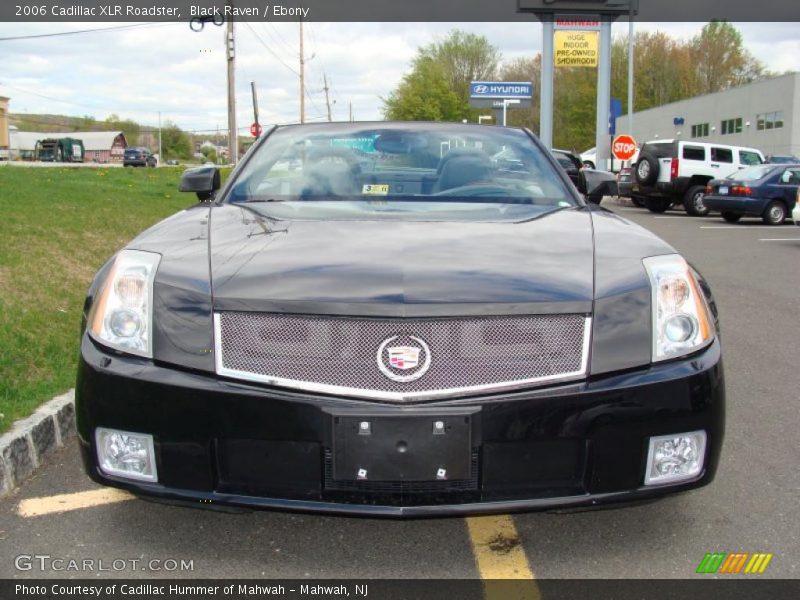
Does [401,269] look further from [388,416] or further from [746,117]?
[746,117]

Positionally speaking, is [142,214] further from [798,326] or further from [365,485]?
[365,485]

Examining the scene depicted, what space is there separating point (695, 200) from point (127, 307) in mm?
21150

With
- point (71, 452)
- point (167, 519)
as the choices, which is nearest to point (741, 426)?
point (167, 519)

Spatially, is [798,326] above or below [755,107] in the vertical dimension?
below

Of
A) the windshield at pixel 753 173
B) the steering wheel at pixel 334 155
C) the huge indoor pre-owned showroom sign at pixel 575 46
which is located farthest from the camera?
the huge indoor pre-owned showroom sign at pixel 575 46

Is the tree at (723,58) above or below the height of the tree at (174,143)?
above

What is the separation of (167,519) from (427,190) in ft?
5.97

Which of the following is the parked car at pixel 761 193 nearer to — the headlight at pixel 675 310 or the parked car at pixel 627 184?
the parked car at pixel 627 184

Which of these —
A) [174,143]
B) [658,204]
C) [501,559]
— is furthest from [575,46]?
[174,143]

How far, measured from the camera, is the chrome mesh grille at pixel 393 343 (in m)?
2.31

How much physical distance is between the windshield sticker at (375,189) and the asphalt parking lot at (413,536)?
4.73 feet

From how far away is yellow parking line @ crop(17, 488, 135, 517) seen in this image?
3049mm

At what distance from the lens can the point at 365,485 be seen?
90.4 inches

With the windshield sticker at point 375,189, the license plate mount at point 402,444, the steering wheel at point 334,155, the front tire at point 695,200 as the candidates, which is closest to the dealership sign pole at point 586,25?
the front tire at point 695,200
